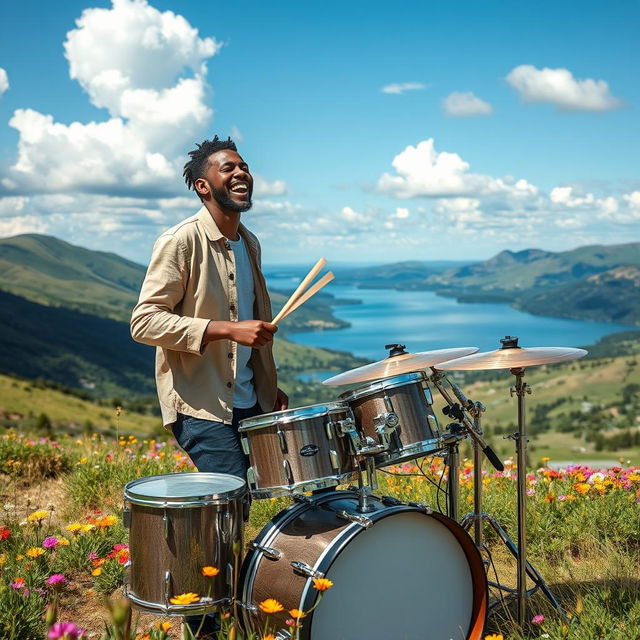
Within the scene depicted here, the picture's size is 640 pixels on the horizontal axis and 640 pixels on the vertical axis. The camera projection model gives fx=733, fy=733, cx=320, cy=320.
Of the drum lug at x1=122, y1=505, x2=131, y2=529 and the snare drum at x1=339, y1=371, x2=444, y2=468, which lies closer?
the drum lug at x1=122, y1=505, x2=131, y2=529

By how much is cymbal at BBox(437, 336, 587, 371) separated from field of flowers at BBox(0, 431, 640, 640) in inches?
28.4

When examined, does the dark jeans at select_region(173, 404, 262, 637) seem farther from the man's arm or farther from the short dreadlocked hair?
the short dreadlocked hair

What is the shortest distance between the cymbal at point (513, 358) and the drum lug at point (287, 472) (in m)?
0.98

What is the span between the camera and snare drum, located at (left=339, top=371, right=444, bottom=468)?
3547 millimetres

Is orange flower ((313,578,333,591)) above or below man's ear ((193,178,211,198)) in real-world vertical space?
below

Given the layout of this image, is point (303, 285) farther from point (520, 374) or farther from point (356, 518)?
point (520, 374)

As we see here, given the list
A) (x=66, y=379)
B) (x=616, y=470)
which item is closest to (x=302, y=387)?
(x=66, y=379)

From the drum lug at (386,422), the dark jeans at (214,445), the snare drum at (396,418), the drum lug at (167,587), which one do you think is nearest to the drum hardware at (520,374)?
the snare drum at (396,418)

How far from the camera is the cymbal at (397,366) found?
3.78m

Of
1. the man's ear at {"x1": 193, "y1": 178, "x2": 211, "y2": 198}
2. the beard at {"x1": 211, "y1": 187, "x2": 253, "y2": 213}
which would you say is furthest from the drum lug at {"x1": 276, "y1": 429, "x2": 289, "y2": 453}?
the man's ear at {"x1": 193, "y1": 178, "x2": 211, "y2": 198}

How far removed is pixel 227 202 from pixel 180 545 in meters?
1.86

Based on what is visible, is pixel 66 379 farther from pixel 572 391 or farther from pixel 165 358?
pixel 165 358

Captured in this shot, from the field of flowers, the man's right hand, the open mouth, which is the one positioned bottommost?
the field of flowers

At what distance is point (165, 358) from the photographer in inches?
160
